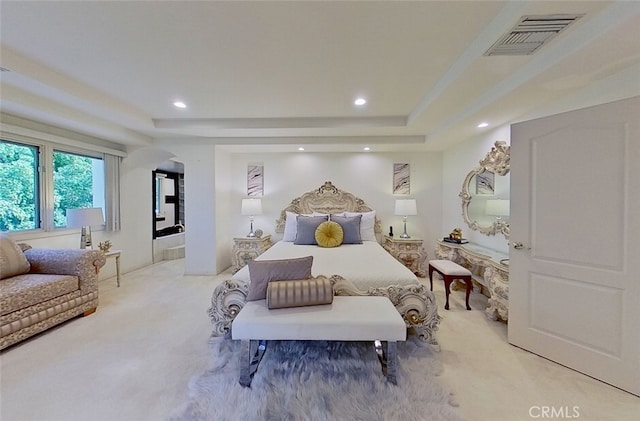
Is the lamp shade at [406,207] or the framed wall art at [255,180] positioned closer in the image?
the lamp shade at [406,207]

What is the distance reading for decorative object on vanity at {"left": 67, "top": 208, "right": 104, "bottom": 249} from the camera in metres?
3.66

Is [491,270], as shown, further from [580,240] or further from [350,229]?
[350,229]

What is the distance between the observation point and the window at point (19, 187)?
10.8 feet

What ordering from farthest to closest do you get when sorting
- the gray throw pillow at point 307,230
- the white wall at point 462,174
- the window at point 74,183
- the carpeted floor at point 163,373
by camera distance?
the gray throw pillow at point 307,230
the window at point 74,183
the white wall at point 462,174
the carpeted floor at point 163,373

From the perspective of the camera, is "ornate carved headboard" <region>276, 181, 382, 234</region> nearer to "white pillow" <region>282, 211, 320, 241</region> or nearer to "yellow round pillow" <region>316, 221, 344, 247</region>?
"white pillow" <region>282, 211, 320, 241</region>

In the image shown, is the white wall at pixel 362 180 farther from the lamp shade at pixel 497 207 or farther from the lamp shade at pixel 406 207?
the lamp shade at pixel 497 207

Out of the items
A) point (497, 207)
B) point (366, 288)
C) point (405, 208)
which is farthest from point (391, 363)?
point (405, 208)

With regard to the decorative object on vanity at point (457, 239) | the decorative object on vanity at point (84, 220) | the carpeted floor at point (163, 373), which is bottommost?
the carpeted floor at point (163, 373)

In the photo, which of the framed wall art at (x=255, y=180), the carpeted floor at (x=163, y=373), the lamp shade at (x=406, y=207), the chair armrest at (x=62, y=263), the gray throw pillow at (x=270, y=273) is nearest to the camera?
the carpeted floor at (x=163, y=373)

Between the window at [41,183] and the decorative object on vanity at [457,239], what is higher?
the window at [41,183]

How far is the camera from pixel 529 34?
5.66 feet

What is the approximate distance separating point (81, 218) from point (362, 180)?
4333 mm

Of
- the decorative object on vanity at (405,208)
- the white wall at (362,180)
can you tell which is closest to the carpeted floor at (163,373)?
the decorative object on vanity at (405,208)

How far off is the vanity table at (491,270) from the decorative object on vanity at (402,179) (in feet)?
4.87
